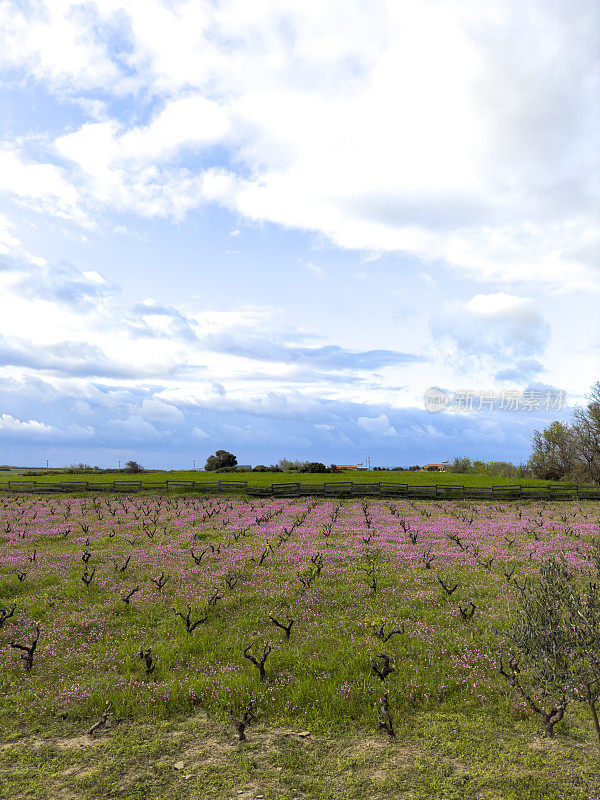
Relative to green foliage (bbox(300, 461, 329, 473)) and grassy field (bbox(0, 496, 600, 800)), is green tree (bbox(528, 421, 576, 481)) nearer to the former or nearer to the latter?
green foliage (bbox(300, 461, 329, 473))

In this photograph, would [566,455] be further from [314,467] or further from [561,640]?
[561,640]

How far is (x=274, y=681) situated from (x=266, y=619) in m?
3.27

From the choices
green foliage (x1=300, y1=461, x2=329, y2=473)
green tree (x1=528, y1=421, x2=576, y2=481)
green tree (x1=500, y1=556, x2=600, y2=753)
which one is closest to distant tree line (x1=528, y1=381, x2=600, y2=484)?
green tree (x1=528, y1=421, x2=576, y2=481)

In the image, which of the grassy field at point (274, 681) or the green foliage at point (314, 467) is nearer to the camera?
the grassy field at point (274, 681)

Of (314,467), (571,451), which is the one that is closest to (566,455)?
(571,451)

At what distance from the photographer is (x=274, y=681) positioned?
30.7 feet

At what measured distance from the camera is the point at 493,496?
43.2m

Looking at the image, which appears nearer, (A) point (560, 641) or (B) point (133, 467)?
(A) point (560, 641)

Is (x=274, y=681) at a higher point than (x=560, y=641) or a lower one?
lower

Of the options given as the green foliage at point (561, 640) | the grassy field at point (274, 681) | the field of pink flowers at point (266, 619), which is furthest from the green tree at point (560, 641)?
the field of pink flowers at point (266, 619)

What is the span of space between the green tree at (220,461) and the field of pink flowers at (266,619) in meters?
63.8

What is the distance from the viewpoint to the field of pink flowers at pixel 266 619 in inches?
353

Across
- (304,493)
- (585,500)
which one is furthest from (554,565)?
(585,500)

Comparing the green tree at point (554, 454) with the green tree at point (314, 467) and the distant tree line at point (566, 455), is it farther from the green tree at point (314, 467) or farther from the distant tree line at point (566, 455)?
the green tree at point (314, 467)
